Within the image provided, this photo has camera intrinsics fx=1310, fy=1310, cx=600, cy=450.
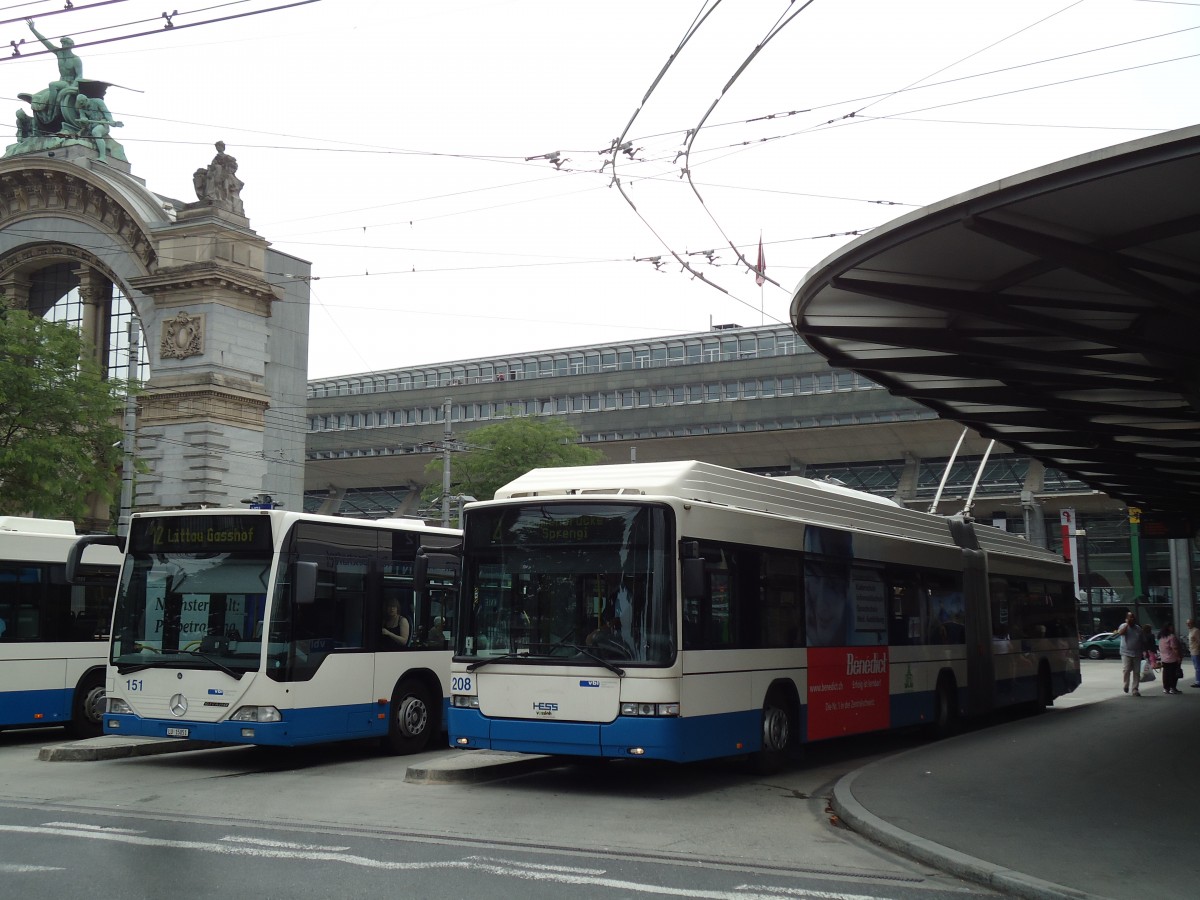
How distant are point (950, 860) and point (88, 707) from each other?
12.1 meters

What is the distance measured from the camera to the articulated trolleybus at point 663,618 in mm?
11734

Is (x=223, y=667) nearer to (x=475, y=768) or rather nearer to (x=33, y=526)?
(x=475, y=768)

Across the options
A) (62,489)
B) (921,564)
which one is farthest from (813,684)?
(62,489)

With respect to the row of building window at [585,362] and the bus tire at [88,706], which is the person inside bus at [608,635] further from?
the row of building window at [585,362]

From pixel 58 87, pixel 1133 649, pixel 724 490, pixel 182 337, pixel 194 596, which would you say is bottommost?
pixel 1133 649

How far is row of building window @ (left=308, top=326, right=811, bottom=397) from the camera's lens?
6888 cm

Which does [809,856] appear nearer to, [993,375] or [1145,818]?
[1145,818]

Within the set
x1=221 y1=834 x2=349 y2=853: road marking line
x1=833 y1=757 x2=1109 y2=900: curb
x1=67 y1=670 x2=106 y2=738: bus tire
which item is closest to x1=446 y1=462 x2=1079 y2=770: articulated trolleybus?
x1=833 y1=757 x2=1109 y2=900: curb

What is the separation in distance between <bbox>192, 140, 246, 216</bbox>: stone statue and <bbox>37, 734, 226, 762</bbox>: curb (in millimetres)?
29581

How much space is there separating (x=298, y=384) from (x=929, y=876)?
39331mm

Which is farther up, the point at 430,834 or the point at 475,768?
the point at 475,768

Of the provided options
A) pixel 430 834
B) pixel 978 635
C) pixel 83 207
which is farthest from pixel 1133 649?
pixel 83 207

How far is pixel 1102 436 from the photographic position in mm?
24000

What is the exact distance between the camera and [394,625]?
15.6 metres
